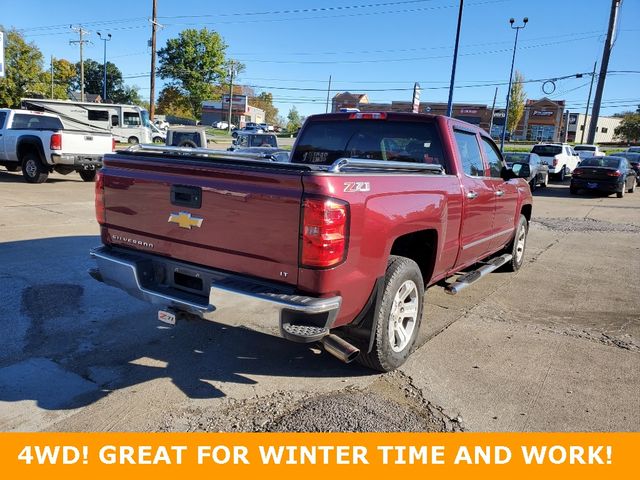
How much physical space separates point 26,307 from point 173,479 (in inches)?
122

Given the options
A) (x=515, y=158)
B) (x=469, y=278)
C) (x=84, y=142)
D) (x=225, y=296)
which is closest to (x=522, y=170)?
(x=469, y=278)

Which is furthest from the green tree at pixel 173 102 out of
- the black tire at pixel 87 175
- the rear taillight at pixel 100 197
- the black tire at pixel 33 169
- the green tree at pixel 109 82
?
the rear taillight at pixel 100 197

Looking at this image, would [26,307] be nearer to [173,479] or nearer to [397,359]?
[173,479]

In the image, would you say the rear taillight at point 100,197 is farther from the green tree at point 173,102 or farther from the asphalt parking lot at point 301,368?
the green tree at point 173,102

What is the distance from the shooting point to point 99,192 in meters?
4.03

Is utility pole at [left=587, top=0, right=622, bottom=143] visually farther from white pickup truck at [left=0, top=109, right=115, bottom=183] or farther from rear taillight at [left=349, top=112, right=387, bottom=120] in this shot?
rear taillight at [left=349, top=112, right=387, bottom=120]

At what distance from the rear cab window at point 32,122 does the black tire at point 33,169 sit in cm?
87

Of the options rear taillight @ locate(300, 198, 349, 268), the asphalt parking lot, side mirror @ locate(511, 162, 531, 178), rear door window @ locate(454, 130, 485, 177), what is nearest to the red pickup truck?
rear taillight @ locate(300, 198, 349, 268)

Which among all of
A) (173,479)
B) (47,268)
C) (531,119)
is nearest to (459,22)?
(47,268)

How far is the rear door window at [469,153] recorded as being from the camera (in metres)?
4.93

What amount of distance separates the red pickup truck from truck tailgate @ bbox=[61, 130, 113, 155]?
1110cm

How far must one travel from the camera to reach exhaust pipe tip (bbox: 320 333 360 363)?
3211 mm

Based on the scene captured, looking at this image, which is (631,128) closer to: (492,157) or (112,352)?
(492,157)

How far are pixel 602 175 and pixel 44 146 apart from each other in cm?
1857
